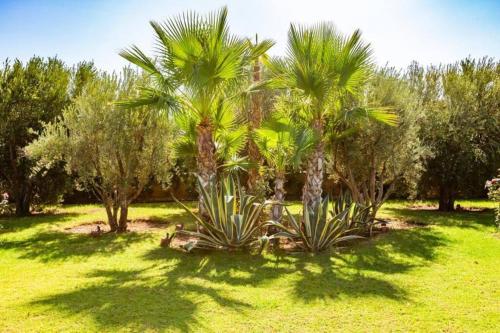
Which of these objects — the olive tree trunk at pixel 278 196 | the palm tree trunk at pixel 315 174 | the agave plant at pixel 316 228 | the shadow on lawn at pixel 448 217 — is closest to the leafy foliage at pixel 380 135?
the palm tree trunk at pixel 315 174

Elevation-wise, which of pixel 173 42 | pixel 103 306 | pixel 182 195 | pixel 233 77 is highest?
pixel 173 42

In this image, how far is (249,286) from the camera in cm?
706

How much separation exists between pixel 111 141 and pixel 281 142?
4446 millimetres

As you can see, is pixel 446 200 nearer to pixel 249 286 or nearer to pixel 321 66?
pixel 321 66

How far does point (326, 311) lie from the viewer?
5.85 meters

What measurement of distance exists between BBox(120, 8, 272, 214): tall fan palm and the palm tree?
1.12 meters

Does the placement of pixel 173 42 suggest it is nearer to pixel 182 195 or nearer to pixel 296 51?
pixel 296 51

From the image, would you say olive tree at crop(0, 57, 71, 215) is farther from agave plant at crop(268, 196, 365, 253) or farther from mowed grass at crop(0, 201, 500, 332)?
agave plant at crop(268, 196, 365, 253)

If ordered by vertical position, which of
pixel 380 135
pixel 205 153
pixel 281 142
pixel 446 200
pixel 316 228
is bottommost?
pixel 316 228

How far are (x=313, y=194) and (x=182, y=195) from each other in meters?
12.8

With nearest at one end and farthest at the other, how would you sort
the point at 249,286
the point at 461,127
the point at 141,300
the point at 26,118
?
the point at 141,300
the point at 249,286
the point at 26,118
the point at 461,127

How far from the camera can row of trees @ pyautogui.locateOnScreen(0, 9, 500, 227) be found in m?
9.19

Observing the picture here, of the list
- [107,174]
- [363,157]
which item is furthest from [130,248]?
[363,157]

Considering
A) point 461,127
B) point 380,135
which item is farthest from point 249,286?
point 461,127
